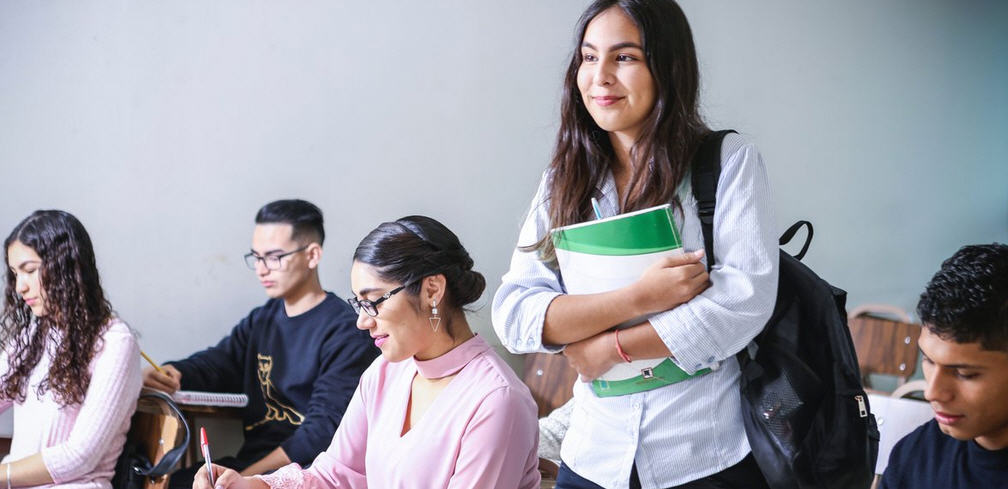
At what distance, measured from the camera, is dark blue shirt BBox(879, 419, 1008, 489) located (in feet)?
5.16

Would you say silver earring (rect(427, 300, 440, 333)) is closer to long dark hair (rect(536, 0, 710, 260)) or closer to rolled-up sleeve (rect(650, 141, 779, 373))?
long dark hair (rect(536, 0, 710, 260))

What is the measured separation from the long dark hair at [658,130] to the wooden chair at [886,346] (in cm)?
308

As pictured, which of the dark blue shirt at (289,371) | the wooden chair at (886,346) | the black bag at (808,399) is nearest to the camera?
the black bag at (808,399)

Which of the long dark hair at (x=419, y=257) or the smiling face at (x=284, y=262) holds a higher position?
the long dark hair at (x=419, y=257)

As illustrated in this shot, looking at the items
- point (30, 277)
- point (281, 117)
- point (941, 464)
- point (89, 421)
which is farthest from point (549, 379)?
point (941, 464)

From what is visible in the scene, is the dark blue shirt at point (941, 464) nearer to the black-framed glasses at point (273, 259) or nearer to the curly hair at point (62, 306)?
the curly hair at point (62, 306)

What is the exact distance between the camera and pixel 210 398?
314 cm

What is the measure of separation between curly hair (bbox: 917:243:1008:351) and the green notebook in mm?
447

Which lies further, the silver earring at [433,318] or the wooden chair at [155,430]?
the wooden chair at [155,430]

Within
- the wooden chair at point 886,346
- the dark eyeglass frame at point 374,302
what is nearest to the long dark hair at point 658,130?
the dark eyeglass frame at point 374,302

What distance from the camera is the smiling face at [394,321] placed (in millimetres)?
1829

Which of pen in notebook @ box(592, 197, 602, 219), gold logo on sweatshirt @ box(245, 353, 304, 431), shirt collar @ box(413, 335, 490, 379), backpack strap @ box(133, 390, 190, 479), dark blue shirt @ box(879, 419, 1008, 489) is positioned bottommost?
gold logo on sweatshirt @ box(245, 353, 304, 431)

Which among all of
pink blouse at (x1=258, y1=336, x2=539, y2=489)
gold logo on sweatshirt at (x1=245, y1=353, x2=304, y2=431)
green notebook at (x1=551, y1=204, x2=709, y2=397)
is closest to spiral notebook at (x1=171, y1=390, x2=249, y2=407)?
gold logo on sweatshirt at (x1=245, y1=353, x2=304, y2=431)

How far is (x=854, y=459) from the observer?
1.41 m
